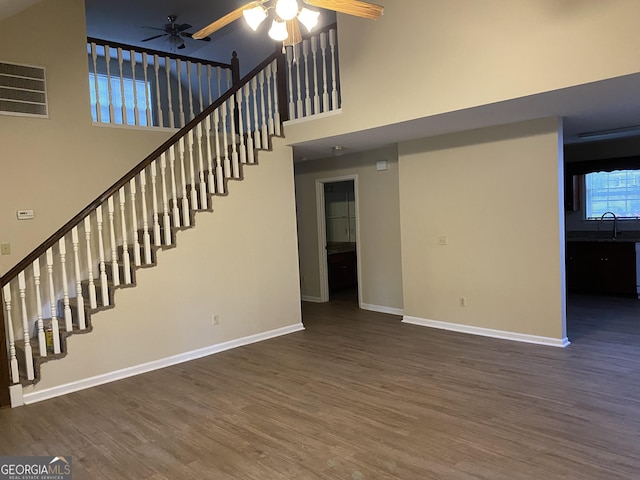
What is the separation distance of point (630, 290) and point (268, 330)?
5360 mm

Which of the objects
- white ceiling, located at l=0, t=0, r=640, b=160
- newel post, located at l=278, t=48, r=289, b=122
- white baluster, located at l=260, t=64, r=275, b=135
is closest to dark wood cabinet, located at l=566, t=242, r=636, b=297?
white ceiling, located at l=0, t=0, r=640, b=160

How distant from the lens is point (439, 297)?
580 centimetres

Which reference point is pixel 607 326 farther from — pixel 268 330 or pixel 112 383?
pixel 112 383

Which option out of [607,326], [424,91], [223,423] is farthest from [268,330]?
[607,326]

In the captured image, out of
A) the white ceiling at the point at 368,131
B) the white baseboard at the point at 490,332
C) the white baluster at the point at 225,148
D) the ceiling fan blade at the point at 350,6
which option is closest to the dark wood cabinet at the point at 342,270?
the white ceiling at the point at 368,131

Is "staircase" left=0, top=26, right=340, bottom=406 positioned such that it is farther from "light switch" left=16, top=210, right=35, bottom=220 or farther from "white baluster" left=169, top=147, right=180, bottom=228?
"light switch" left=16, top=210, right=35, bottom=220

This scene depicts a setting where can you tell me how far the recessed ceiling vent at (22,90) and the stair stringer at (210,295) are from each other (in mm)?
1933

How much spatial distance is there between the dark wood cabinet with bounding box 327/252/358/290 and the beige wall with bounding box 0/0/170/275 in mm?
3912

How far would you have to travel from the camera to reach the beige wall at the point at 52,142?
467cm

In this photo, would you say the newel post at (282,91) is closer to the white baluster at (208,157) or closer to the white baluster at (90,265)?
the white baluster at (208,157)

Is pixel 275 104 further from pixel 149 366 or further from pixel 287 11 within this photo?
pixel 149 366

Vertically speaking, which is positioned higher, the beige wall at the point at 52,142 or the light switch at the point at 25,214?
the beige wall at the point at 52,142

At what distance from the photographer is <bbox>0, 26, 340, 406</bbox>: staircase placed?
397 centimetres

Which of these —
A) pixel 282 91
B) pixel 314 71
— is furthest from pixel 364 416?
pixel 282 91
